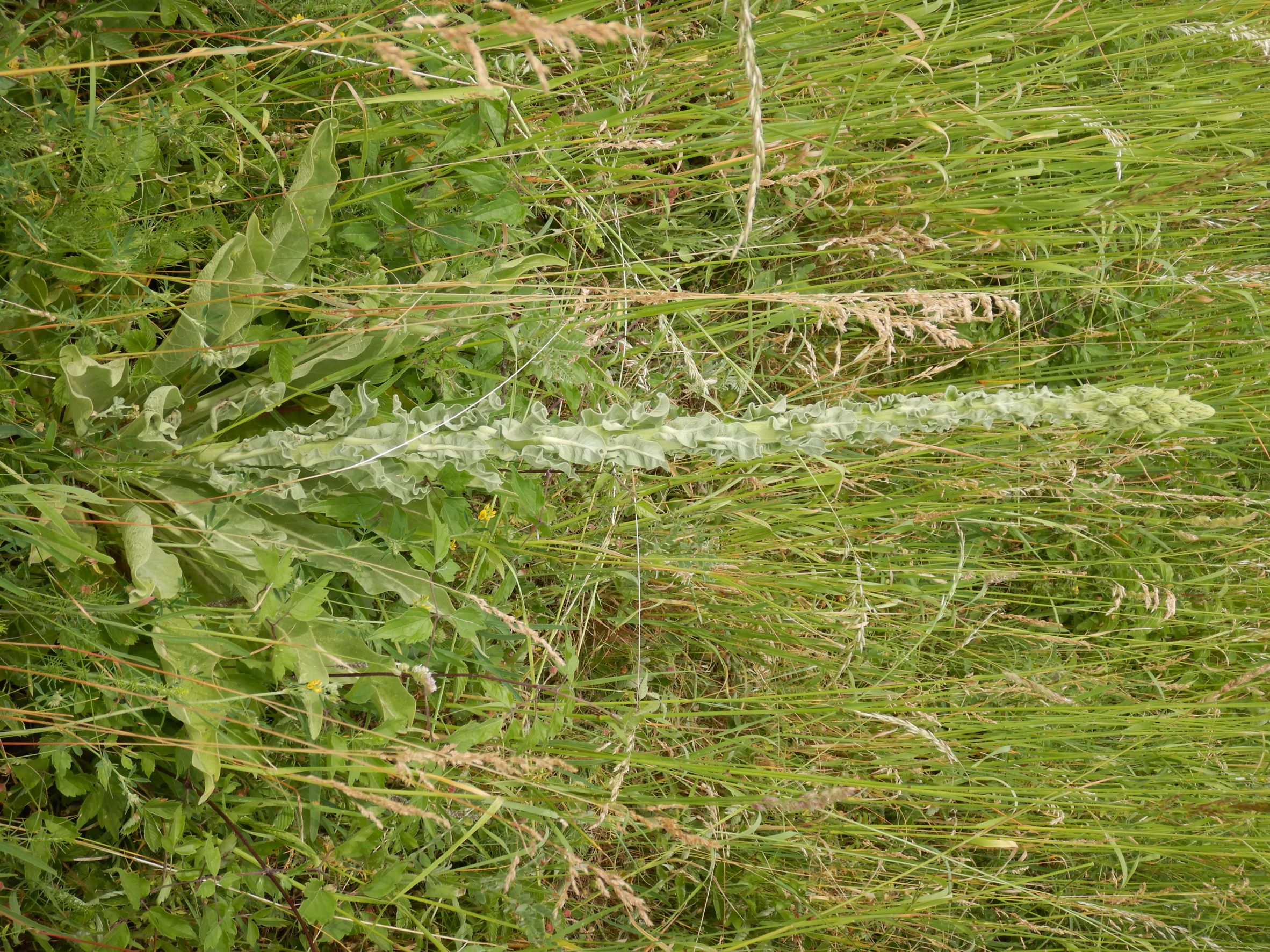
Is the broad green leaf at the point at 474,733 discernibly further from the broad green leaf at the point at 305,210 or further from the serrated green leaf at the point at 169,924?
the broad green leaf at the point at 305,210

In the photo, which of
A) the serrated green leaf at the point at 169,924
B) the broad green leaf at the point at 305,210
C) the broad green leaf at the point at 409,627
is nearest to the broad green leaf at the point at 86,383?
the broad green leaf at the point at 305,210

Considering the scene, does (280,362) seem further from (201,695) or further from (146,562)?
(201,695)

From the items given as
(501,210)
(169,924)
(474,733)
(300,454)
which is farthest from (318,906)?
(501,210)

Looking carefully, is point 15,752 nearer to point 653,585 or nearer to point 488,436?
point 488,436

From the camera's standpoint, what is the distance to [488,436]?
5.02ft

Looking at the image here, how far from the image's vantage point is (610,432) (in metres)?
1.51

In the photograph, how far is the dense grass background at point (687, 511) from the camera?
167cm

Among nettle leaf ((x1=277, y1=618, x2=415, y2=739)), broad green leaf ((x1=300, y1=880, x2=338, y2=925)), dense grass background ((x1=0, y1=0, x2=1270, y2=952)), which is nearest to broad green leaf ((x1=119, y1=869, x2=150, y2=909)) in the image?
dense grass background ((x1=0, y1=0, x2=1270, y2=952))

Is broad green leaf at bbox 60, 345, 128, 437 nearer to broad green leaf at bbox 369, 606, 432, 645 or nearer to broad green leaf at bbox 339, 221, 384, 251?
broad green leaf at bbox 339, 221, 384, 251

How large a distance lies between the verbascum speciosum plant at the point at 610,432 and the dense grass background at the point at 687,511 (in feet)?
0.64

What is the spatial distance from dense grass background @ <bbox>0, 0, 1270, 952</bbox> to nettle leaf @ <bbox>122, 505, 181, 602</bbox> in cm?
5

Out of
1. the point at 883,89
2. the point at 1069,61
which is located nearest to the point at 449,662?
the point at 883,89

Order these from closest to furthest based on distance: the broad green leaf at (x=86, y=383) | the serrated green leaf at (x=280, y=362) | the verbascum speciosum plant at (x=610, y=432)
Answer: the verbascum speciosum plant at (x=610, y=432)
the broad green leaf at (x=86, y=383)
the serrated green leaf at (x=280, y=362)

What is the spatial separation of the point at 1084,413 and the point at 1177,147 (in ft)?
6.38
